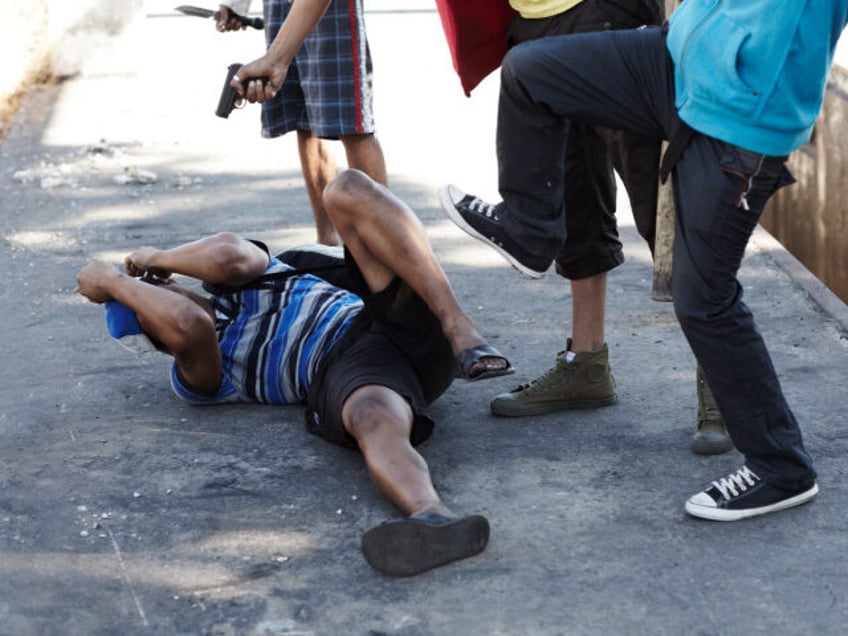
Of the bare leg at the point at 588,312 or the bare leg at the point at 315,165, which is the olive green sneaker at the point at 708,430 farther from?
the bare leg at the point at 315,165

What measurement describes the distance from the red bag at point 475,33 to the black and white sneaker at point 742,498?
138 cm

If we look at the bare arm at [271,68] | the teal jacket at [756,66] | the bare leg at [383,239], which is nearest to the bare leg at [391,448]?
the bare leg at [383,239]

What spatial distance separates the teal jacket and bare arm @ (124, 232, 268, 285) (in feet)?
5.14

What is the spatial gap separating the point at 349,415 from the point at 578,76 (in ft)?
3.59

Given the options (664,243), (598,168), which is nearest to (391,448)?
(598,168)

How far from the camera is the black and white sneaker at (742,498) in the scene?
11.6 feet

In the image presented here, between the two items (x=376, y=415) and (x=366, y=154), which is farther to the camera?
(x=366, y=154)

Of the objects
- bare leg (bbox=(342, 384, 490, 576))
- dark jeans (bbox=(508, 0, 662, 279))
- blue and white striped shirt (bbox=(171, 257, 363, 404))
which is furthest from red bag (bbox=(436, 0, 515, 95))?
bare leg (bbox=(342, 384, 490, 576))

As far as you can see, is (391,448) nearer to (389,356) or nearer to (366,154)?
(389,356)

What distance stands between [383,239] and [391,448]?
2.21 ft

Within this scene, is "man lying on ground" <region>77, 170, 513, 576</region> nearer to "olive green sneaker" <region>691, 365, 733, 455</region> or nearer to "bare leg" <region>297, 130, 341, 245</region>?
"olive green sneaker" <region>691, 365, 733, 455</region>

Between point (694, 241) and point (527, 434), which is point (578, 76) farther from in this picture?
point (527, 434)

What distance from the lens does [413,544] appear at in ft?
10.9

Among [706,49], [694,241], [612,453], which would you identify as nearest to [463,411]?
[612,453]
